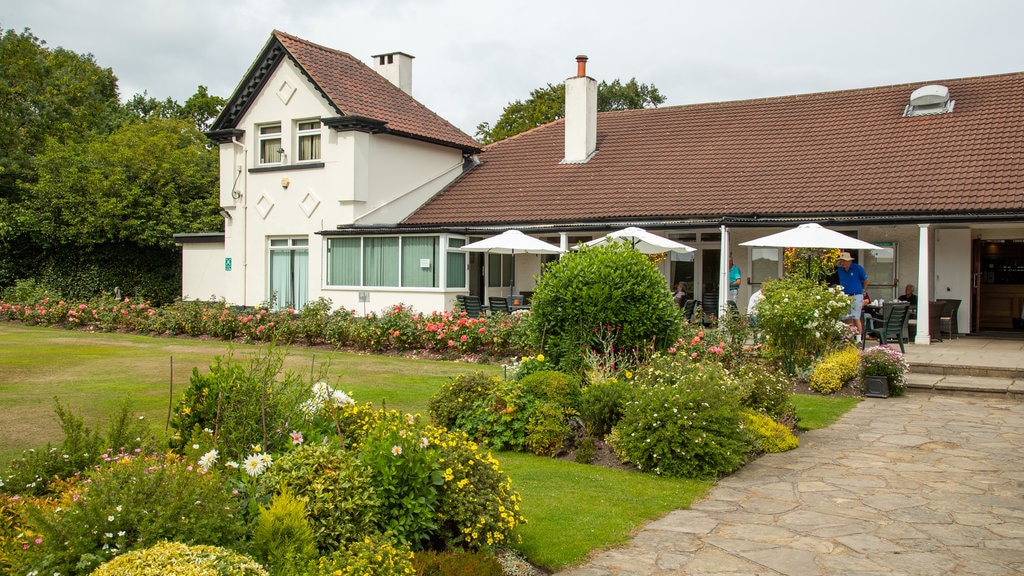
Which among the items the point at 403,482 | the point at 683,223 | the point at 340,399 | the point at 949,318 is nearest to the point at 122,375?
the point at 340,399

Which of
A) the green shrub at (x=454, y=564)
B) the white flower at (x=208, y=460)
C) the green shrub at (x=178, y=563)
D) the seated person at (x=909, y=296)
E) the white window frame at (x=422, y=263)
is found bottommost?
the green shrub at (x=454, y=564)

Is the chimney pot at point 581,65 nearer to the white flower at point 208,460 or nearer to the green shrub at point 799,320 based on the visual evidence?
the green shrub at point 799,320

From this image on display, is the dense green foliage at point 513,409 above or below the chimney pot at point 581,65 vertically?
below

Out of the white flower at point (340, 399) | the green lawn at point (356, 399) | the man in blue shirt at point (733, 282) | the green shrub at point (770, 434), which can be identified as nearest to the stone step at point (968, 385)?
the green lawn at point (356, 399)

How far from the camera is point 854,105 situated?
2269 centimetres

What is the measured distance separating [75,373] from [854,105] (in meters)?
20.1

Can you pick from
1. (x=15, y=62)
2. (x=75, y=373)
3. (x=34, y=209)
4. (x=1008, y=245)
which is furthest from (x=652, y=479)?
(x=15, y=62)

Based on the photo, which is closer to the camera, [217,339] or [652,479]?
[652,479]

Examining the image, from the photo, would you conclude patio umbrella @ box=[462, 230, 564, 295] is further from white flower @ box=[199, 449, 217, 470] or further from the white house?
white flower @ box=[199, 449, 217, 470]

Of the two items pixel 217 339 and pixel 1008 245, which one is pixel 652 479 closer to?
pixel 217 339

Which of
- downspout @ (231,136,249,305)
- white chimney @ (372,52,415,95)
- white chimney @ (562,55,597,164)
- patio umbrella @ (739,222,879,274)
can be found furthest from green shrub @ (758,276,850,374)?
white chimney @ (372,52,415,95)

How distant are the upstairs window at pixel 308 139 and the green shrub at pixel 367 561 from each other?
1957 cm

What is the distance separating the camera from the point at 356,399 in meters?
9.70

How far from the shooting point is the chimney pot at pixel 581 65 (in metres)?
23.8
